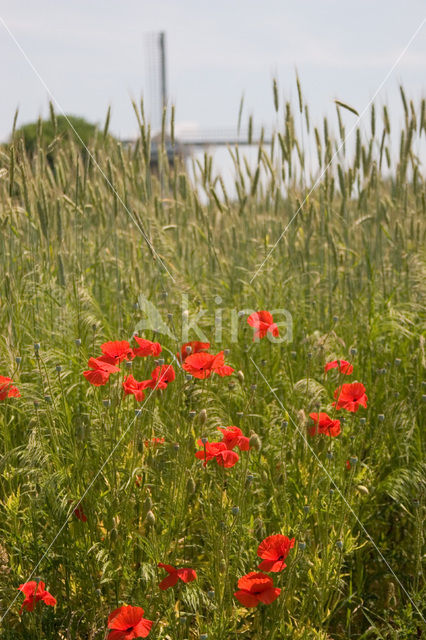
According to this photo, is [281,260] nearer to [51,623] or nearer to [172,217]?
[172,217]

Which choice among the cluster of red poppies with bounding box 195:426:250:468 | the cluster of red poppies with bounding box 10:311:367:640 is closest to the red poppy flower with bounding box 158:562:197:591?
the cluster of red poppies with bounding box 10:311:367:640

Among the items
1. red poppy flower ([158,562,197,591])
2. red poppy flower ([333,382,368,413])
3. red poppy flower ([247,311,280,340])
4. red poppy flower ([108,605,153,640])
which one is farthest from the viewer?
red poppy flower ([247,311,280,340])

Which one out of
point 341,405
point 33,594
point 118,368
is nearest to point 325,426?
point 341,405

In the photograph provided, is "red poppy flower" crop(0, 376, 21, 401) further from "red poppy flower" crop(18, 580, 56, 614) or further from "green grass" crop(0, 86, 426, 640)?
"red poppy flower" crop(18, 580, 56, 614)

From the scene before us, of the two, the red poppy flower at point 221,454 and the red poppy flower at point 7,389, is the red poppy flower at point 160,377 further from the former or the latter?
the red poppy flower at point 7,389

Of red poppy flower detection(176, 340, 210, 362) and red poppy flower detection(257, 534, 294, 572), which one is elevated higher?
red poppy flower detection(176, 340, 210, 362)

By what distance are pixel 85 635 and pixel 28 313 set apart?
113cm

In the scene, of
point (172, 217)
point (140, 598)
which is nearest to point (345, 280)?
point (172, 217)

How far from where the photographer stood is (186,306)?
2.10 m

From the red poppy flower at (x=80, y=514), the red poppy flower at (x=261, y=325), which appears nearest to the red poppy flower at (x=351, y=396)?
the red poppy flower at (x=261, y=325)

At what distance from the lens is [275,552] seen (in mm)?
1376

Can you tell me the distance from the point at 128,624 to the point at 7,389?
0.66 metres

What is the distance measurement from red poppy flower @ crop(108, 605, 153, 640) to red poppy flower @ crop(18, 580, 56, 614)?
0.56 ft

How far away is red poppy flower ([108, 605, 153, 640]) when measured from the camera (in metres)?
1.30
